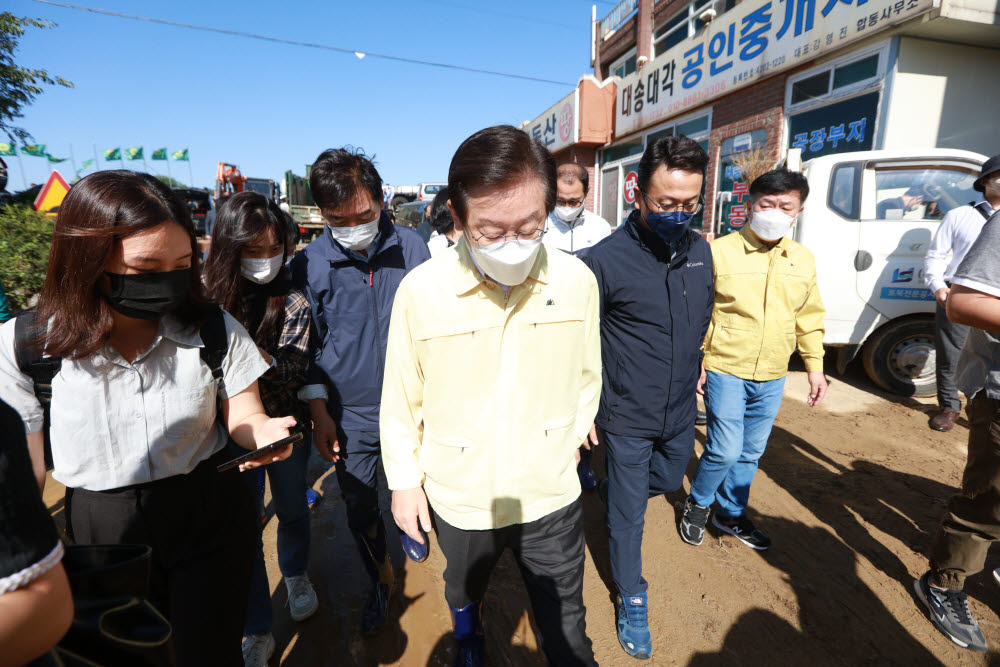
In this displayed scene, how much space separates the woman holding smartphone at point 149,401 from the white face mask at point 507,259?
27.4 inches

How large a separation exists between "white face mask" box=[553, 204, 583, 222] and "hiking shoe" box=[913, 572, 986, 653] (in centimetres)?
283

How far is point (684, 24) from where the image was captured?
10.9 metres

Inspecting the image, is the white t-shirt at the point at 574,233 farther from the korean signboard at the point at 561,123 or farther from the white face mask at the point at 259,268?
the korean signboard at the point at 561,123

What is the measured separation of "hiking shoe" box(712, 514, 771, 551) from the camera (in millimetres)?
2713

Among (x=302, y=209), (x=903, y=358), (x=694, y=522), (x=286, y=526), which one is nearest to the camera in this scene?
(x=286, y=526)

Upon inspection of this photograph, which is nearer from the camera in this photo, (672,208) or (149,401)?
(149,401)

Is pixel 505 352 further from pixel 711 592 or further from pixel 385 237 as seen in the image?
pixel 711 592

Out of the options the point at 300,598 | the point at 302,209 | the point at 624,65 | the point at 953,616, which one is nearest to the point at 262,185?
the point at 302,209

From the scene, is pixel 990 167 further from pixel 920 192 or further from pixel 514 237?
pixel 514 237

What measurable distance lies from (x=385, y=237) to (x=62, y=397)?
1.27 m

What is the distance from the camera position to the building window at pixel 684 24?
9625 mm

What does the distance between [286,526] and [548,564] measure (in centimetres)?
135

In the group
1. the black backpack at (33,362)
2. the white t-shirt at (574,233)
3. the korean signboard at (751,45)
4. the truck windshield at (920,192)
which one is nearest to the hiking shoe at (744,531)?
the white t-shirt at (574,233)

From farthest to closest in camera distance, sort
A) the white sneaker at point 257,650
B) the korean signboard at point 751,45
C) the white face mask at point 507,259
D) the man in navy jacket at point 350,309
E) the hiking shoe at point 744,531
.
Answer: the korean signboard at point 751,45
the hiking shoe at point 744,531
the man in navy jacket at point 350,309
the white sneaker at point 257,650
the white face mask at point 507,259
